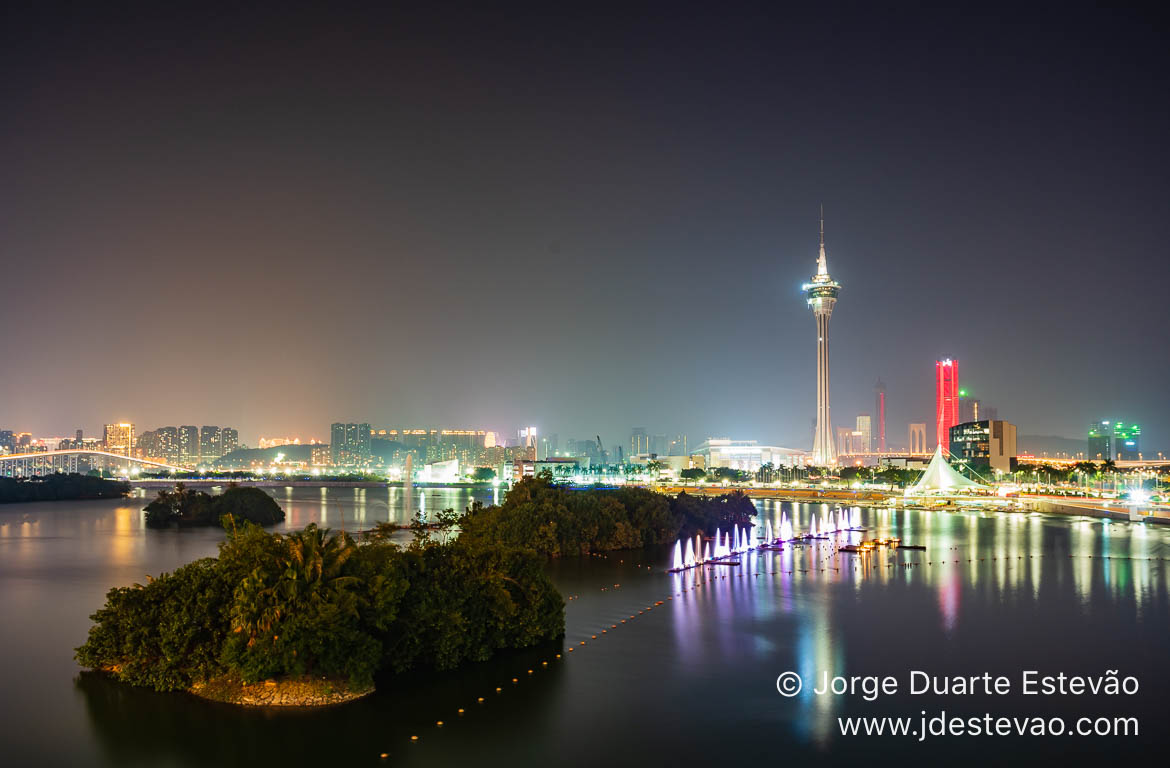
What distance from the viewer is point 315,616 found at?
10.8 meters

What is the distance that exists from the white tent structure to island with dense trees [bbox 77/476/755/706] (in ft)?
156

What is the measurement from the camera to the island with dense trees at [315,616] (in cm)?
1102

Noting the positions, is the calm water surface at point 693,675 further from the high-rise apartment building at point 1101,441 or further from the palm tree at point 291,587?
the high-rise apartment building at point 1101,441

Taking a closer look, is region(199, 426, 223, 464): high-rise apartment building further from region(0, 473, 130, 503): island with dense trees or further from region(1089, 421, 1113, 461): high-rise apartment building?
region(1089, 421, 1113, 461): high-rise apartment building

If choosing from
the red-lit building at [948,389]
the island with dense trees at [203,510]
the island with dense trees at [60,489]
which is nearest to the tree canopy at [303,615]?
the island with dense trees at [203,510]

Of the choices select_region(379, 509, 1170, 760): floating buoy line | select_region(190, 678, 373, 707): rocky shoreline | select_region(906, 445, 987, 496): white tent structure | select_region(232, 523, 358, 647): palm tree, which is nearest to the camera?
select_region(232, 523, 358, 647): palm tree

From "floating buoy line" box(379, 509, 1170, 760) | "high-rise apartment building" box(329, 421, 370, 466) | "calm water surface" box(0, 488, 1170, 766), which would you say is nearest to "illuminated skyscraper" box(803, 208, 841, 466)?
"floating buoy line" box(379, 509, 1170, 760)

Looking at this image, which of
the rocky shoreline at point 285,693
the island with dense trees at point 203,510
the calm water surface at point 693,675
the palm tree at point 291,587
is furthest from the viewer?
the island with dense trees at point 203,510

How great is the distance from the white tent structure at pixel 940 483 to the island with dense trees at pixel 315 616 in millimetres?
47429

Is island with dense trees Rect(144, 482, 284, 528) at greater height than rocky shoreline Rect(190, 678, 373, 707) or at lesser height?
lesser

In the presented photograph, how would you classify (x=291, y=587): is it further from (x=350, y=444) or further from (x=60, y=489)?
(x=350, y=444)

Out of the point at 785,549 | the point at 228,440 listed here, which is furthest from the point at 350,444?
the point at 785,549

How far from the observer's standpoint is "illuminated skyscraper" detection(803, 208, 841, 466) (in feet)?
305

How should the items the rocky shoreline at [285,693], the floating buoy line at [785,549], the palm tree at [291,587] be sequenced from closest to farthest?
the palm tree at [291,587], the rocky shoreline at [285,693], the floating buoy line at [785,549]
